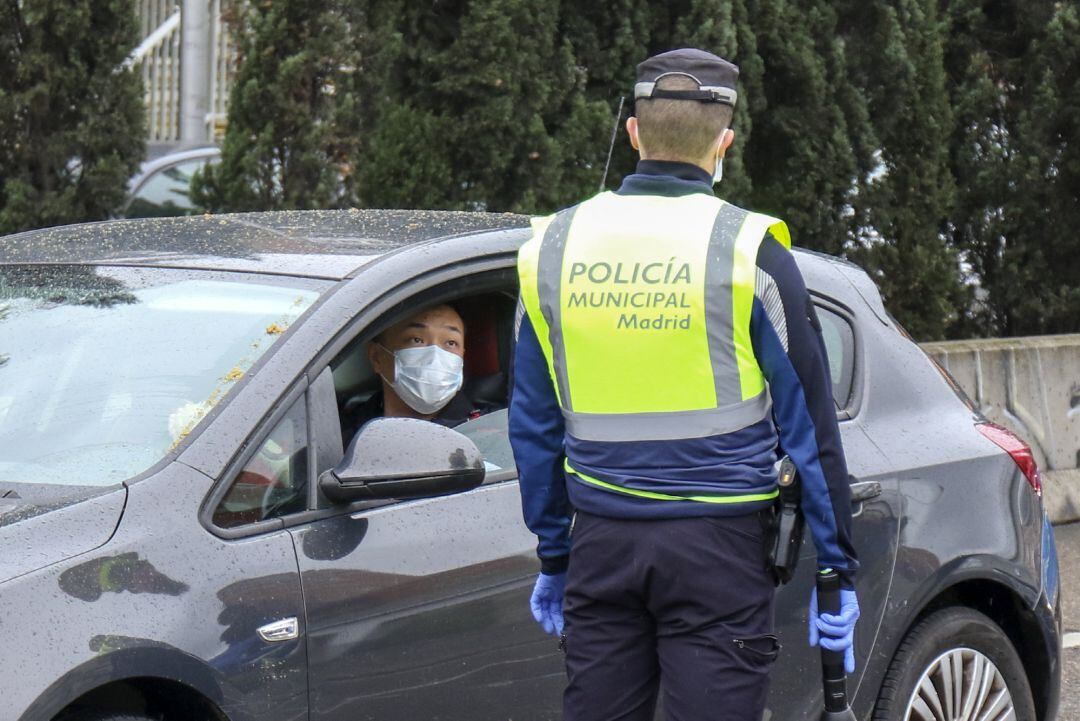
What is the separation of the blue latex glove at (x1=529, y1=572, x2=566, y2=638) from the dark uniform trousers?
6.0 inches

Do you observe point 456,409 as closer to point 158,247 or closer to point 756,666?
point 158,247

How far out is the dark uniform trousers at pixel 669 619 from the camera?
9.57 ft

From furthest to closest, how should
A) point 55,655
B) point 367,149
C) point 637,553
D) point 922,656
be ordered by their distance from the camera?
point 367,149, point 922,656, point 637,553, point 55,655

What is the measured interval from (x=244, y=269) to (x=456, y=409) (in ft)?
2.44

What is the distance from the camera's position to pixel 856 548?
389cm

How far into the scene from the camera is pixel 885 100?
9711 millimetres

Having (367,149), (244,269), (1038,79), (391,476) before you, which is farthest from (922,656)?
(1038,79)

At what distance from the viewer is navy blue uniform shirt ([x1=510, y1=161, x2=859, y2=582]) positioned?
2957mm

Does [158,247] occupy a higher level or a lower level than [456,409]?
higher

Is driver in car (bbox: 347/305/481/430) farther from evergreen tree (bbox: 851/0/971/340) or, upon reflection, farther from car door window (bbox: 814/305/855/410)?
evergreen tree (bbox: 851/0/971/340)

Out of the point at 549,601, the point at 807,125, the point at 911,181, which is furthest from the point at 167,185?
the point at 549,601

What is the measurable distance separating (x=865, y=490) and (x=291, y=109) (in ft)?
14.8

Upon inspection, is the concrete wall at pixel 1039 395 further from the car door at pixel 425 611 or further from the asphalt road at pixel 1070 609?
the car door at pixel 425 611

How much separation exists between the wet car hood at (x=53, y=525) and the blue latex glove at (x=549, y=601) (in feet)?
2.68
